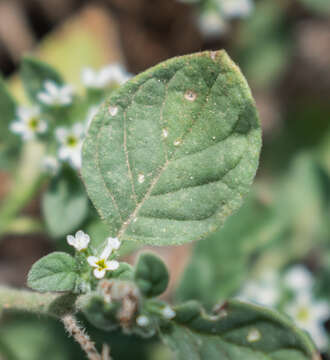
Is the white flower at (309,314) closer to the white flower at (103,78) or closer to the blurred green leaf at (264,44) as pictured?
the white flower at (103,78)

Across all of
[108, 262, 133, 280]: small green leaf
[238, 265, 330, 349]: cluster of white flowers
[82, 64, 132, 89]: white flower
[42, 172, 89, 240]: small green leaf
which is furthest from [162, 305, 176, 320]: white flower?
[238, 265, 330, 349]: cluster of white flowers

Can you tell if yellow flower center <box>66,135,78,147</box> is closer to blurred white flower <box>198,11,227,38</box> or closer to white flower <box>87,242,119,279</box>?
white flower <box>87,242,119,279</box>

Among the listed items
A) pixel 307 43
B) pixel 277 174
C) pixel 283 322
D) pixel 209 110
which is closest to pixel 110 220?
pixel 209 110

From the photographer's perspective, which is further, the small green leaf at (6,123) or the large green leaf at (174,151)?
the small green leaf at (6,123)

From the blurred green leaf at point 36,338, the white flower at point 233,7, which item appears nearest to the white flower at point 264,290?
the blurred green leaf at point 36,338

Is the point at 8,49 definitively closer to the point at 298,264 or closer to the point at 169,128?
the point at 298,264
